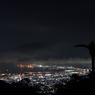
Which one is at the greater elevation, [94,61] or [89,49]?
[89,49]

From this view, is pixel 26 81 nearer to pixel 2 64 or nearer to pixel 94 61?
pixel 94 61

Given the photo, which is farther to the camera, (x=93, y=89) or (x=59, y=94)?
(x=59, y=94)

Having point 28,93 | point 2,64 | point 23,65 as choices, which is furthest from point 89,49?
point 23,65

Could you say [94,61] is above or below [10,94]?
above

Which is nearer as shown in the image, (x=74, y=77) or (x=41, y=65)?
(x=74, y=77)

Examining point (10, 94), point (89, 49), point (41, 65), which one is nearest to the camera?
point (10, 94)

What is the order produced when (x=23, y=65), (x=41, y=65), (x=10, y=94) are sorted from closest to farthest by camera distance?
(x=10, y=94) < (x=23, y=65) < (x=41, y=65)

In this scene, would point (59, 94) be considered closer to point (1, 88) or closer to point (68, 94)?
point (68, 94)

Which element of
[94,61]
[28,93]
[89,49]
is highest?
[89,49]

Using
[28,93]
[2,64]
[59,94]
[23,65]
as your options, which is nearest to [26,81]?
[28,93]
